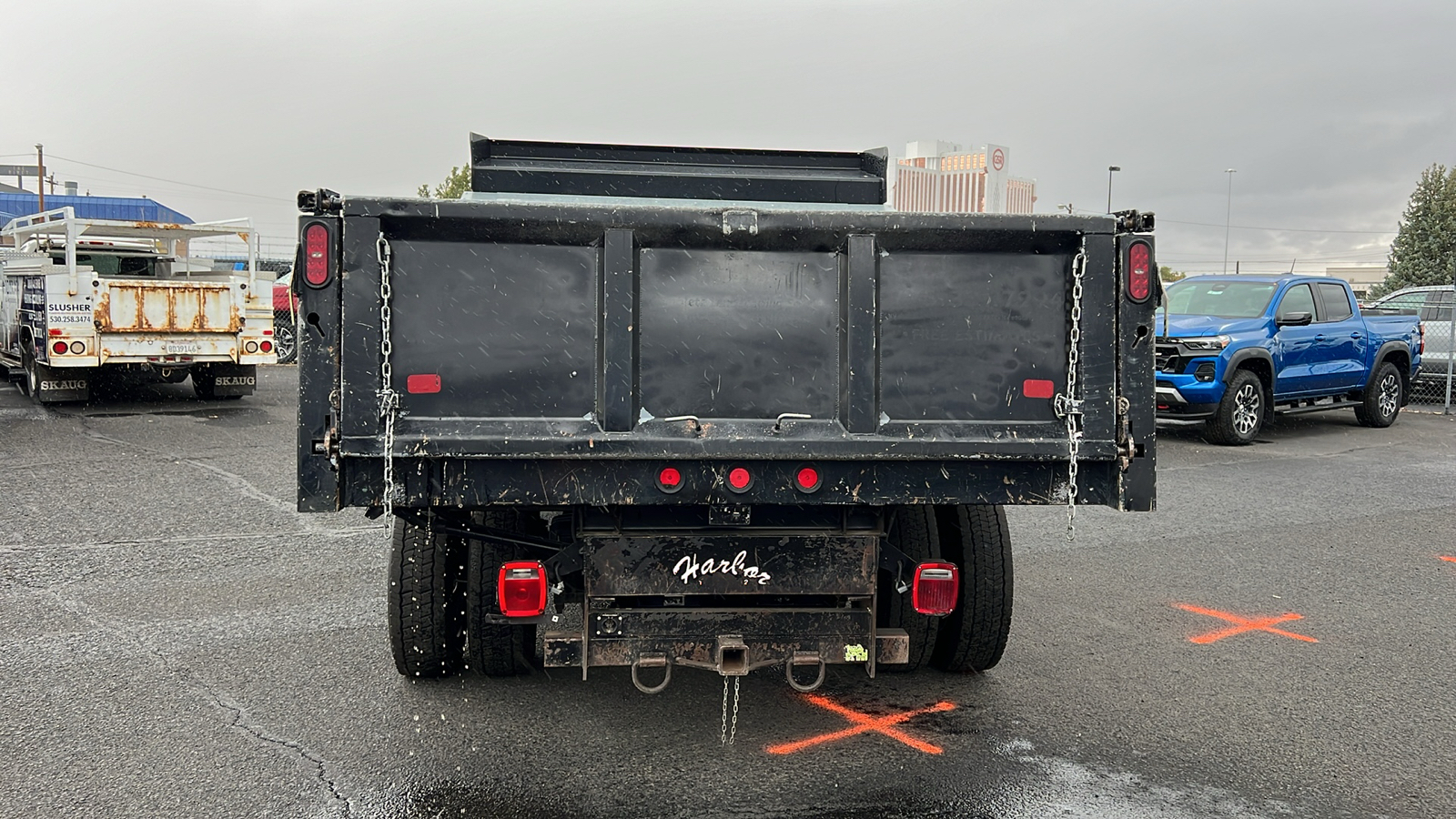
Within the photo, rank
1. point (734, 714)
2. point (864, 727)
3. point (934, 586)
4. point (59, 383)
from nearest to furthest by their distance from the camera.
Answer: point (934, 586)
point (864, 727)
point (734, 714)
point (59, 383)

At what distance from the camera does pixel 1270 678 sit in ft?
16.4

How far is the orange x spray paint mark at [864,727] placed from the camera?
4137mm

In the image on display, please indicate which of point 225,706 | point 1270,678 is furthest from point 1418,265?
point 225,706

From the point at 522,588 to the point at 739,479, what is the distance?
0.86 meters

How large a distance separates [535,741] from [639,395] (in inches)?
55.0

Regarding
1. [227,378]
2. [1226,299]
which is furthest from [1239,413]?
[227,378]

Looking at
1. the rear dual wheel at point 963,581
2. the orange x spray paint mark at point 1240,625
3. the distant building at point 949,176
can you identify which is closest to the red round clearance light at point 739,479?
the rear dual wheel at point 963,581

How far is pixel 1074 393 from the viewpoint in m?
3.83

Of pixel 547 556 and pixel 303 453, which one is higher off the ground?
pixel 303 453

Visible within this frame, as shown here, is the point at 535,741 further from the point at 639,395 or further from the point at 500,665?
the point at 639,395

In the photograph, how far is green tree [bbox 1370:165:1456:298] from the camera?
133 feet

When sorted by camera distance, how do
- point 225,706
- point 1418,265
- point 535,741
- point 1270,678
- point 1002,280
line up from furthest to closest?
point 1418,265 → point 1270,678 → point 225,706 → point 535,741 → point 1002,280

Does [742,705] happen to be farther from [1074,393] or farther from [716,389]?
[1074,393]

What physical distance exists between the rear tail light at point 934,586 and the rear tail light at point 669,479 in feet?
3.25
